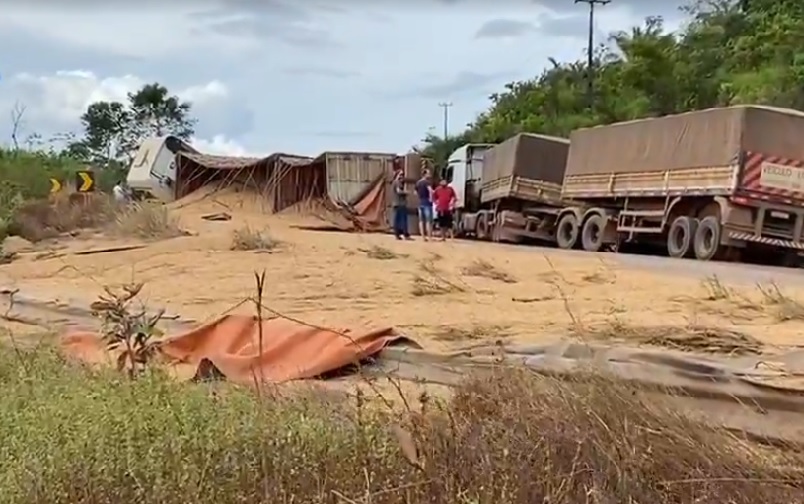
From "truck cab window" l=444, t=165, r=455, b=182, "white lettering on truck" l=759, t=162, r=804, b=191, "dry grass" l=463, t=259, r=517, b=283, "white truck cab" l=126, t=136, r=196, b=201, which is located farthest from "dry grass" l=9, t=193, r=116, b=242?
"truck cab window" l=444, t=165, r=455, b=182

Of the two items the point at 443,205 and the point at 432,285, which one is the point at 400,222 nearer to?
the point at 443,205

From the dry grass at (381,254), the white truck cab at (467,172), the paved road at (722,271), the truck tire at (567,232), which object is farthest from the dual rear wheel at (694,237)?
the white truck cab at (467,172)

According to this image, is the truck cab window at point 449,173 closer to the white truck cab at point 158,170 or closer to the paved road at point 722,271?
the white truck cab at point 158,170

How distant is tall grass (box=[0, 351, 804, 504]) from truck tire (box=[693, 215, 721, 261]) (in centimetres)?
1650

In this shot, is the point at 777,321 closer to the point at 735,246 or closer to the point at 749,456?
the point at 749,456

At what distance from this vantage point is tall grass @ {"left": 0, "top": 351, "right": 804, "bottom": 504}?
4145 millimetres

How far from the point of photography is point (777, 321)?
9289 millimetres

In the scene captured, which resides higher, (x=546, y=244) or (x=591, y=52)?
(x=591, y=52)

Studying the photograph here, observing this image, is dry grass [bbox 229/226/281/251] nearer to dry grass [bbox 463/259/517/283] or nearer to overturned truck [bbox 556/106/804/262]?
dry grass [bbox 463/259/517/283]

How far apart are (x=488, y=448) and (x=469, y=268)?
423 inches

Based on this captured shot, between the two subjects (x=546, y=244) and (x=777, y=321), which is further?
(x=546, y=244)

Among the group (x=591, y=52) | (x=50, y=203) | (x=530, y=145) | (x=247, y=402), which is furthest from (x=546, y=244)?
(x=591, y=52)

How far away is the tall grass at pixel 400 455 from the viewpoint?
→ 4145mm

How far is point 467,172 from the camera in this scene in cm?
3431
